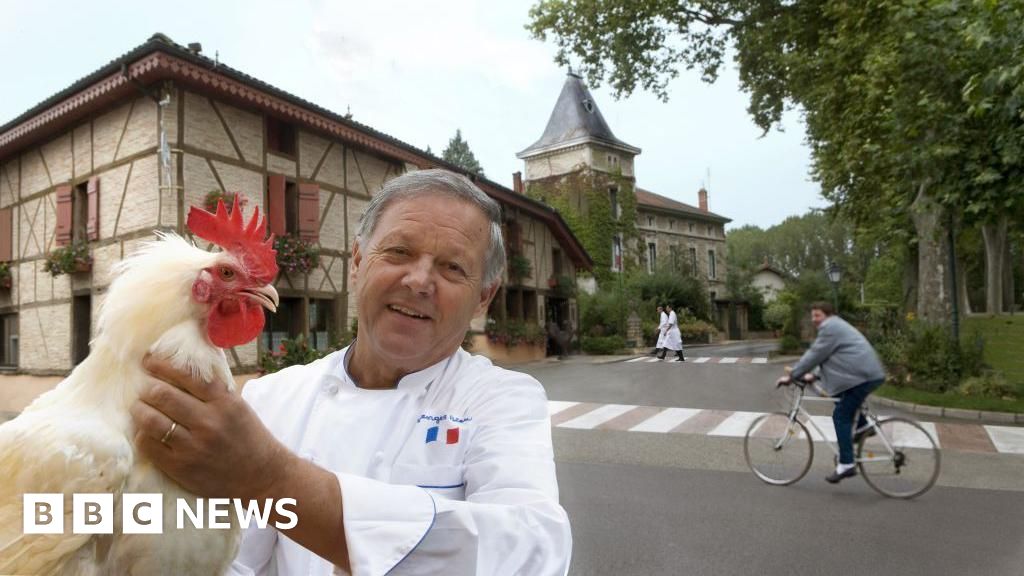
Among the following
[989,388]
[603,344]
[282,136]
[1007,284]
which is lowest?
[989,388]

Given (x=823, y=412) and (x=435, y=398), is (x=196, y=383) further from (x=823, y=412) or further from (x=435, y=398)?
(x=823, y=412)

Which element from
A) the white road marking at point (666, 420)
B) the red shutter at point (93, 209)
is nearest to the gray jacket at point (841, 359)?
the white road marking at point (666, 420)

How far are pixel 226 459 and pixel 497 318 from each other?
66.3ft

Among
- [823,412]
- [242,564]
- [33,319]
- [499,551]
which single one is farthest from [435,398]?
[33,319]

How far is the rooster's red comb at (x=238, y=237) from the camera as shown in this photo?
129 cm

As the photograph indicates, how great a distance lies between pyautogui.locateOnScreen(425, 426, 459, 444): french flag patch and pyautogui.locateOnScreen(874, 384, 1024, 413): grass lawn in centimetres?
1193

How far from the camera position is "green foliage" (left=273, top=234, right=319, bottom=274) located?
36.1 ft

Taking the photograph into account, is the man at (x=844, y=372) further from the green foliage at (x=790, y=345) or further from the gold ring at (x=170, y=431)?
the green foliage at (x=790, y=345)

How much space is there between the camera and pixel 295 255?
1118 centimetres

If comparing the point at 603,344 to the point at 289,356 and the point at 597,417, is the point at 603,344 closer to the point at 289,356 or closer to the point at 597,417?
the point at 597,417

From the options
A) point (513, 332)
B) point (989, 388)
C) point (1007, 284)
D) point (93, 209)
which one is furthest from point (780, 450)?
point (1007, 284)

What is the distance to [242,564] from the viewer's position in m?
1.44

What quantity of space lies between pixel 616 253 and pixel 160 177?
2598cm

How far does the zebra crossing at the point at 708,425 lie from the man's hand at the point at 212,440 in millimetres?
8215
